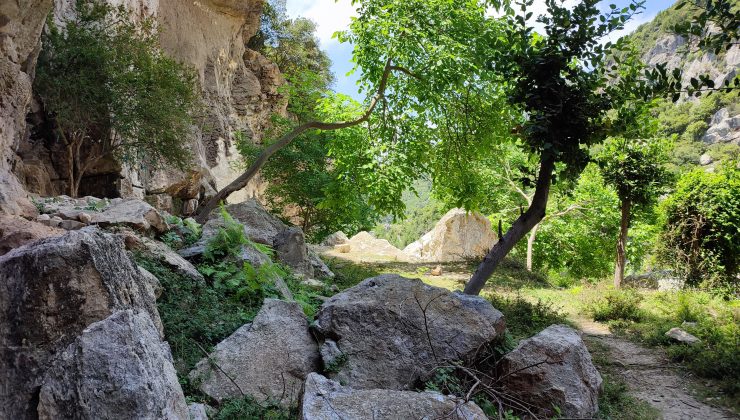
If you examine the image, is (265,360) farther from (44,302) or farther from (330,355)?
(44,302)

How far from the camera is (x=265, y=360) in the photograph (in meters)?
4.74

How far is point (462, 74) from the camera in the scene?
30.6 feet

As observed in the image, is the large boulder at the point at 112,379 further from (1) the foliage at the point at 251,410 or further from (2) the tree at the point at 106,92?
(2) the tree at the point at 106,92

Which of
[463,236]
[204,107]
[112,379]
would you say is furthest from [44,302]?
[463,236]

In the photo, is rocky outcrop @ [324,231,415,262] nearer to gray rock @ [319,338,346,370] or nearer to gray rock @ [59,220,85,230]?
gray rock @ [59,220,85,230]

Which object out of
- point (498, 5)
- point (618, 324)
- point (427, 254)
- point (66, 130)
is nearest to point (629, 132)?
point (498, 5)

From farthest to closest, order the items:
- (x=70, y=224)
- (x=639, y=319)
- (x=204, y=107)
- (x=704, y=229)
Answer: (x=204, y=107), (x=704, y=229), (x=639, y=319), (x=70, y=224)

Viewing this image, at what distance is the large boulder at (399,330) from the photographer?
4.97 m

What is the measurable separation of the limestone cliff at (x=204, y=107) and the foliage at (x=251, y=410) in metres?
6.23

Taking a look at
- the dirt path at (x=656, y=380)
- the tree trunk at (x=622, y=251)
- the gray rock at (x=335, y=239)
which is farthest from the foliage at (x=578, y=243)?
the dirt path at (x=656, y=380)

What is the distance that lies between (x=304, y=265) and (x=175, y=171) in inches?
336

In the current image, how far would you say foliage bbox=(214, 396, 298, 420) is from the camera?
3887 mm

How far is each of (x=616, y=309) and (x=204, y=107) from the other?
1206 cm

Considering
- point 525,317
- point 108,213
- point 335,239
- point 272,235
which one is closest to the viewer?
point 108,213
